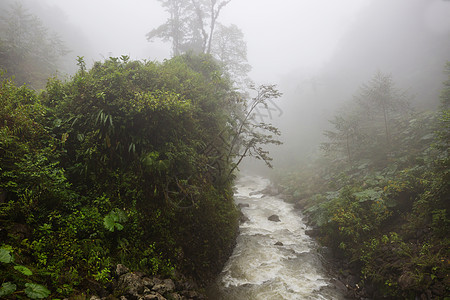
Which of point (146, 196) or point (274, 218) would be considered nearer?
point (146, 196)

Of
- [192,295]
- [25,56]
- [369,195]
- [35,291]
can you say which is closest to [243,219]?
[369,195]

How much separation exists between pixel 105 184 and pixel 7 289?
349cm

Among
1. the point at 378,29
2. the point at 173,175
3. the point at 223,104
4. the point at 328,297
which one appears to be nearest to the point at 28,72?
the point at 223,104

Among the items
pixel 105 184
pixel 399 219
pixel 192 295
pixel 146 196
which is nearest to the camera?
pixel 192 295

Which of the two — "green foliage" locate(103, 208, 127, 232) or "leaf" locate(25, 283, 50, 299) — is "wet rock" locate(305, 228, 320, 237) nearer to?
"green foliage" locate(103, 208, 127, 232)

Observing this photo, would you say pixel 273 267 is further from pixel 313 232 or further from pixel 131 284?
pixel 131 284

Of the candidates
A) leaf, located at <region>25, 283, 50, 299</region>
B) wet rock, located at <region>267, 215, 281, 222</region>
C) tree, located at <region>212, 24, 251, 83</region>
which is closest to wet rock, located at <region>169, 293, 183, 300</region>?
leaf, located at <region>25, 283, 50, 299</region>

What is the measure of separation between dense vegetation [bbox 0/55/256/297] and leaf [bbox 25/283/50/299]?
1.9 inches

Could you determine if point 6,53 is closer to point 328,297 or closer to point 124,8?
point 328,297

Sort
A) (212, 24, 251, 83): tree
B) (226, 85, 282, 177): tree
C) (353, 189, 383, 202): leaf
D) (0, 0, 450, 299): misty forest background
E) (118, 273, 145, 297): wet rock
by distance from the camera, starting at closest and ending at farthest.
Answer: (0, 0, 450, 299): misty forest background < (118, 273, 145, 297): wet rock < (226, 85, 282, 177): tree < (353, 189, 383, 202): leaf < (212, 24, 251, 83): tree

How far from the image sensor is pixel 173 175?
7.39 m

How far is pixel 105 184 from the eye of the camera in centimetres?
623

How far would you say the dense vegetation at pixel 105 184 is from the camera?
A: 4180mm

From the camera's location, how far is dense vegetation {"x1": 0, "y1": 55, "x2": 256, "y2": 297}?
13.7ft
